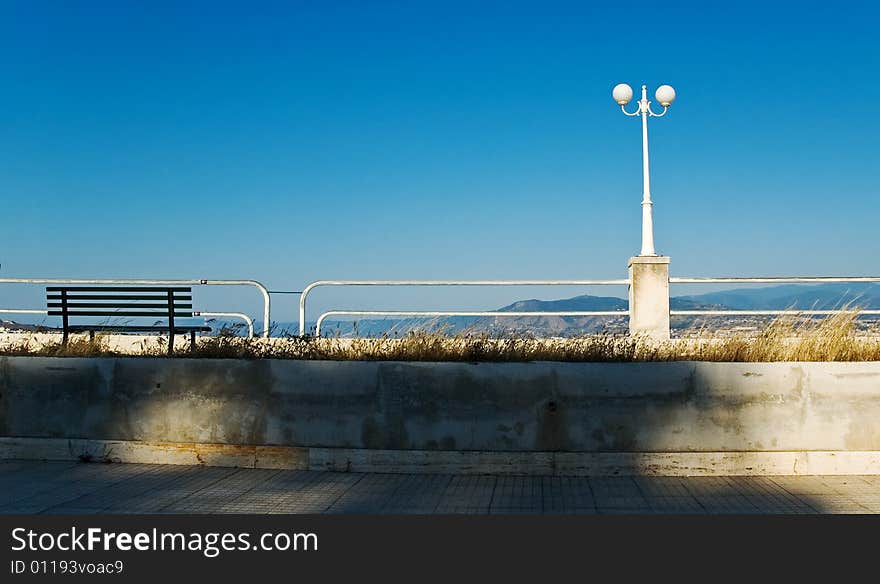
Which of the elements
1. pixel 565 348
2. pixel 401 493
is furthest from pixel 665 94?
pixel 401 493

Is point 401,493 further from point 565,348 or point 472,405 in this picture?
point 565,348

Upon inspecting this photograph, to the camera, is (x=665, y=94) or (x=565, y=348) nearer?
(x=565, y=348)

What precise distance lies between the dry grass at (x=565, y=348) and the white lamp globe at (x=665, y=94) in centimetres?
770

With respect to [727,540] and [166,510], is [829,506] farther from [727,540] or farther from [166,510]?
[166,510]

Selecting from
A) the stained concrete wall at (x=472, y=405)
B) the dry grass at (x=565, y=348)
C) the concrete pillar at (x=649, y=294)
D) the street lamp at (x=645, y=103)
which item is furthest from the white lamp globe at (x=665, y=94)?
the stained concrete wall at (x=472, y=405)

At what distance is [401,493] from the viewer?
6.50m

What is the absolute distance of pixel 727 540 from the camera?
523cm

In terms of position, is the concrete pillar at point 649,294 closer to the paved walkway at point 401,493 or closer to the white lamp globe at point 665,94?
the white lamp globe at point 665,94

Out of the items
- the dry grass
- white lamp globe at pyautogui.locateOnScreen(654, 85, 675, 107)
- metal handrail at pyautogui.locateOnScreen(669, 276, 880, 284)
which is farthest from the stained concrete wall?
white lamp globe at pyautogui.locateOnScreen(654, 85, 675, 107)

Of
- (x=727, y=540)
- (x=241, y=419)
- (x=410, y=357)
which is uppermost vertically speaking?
(x=410, y=357)

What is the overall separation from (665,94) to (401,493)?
11296 millimetres

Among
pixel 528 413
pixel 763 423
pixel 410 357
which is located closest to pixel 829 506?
pixel 763 423

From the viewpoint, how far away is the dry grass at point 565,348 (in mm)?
7703

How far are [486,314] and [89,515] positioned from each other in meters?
7.29
